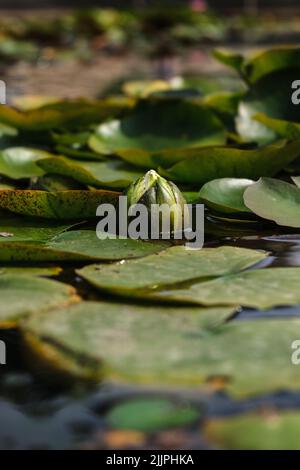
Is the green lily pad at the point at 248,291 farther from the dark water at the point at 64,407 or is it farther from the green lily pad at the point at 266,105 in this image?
the green lily pad at the point at 266,105

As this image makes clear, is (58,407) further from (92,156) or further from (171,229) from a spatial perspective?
(92,156)

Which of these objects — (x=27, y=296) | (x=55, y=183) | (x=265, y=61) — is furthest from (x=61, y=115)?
(x=27, y=296)

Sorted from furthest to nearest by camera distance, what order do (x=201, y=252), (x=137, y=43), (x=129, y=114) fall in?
(x=137, y=43)
(x=129, y=114)
(x=201, y=252)

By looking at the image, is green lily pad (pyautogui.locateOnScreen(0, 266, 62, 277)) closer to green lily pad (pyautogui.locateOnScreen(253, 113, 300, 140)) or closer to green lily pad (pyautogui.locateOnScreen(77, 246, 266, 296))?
green lily pad (pyautogui.locateOnScreen(77, 246, 266, 296))

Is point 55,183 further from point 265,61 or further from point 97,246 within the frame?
point 265,61

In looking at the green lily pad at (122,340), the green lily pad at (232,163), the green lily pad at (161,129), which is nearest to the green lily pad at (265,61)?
the green lily pad at (161,129)

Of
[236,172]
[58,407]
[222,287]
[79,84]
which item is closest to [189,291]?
[222,287]
